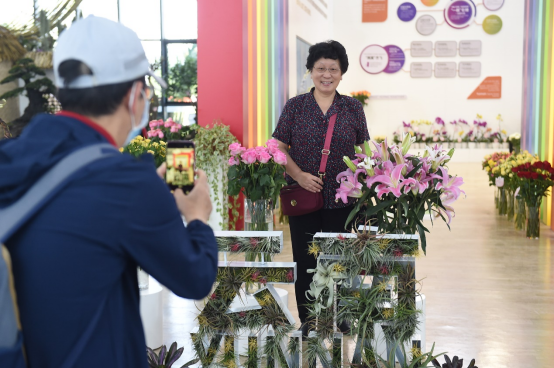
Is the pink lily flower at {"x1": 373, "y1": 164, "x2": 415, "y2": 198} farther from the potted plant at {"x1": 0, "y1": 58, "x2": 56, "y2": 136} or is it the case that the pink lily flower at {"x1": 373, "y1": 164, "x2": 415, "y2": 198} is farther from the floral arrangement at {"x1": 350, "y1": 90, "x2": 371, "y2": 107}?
the floral arrangement at {"x1": 350, "y1": 90, "x2": 371, "y2": 107}

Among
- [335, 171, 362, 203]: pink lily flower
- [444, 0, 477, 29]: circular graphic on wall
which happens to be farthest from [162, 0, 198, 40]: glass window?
[335, 171, 362, 203]: pink lily flower

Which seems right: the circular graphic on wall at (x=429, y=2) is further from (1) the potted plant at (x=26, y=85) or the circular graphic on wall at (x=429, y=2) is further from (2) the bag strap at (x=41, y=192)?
(2) the bag strap at (x=41, y=192)

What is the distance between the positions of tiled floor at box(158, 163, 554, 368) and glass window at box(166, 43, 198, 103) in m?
6.53

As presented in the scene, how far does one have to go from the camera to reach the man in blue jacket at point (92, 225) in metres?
1.04

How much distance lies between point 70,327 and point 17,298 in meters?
0.10

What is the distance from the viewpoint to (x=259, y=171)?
3.18m

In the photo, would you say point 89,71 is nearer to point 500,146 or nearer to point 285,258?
point 285,258

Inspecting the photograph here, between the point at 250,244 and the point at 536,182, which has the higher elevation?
the point at 250,244

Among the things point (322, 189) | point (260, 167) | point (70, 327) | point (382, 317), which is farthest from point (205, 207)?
point (322, 189)

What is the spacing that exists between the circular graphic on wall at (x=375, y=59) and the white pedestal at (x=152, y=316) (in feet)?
32.5

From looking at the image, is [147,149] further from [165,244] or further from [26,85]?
[26,85]

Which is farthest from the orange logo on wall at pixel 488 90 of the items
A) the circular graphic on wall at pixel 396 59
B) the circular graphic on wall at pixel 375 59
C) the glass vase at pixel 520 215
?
the glass vase at pixel 520 215

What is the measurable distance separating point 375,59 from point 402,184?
10325mm

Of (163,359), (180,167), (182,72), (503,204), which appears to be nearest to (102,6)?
(182,72)
